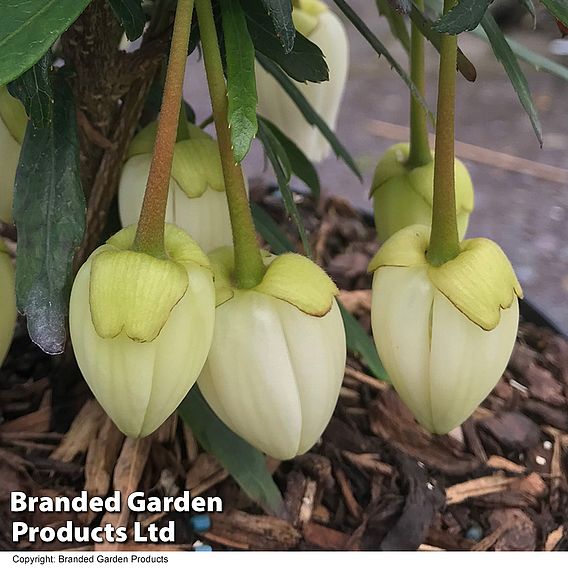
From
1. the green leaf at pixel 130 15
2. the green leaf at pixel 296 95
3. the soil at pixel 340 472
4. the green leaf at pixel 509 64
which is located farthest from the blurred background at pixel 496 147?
the green leaf at pixel 130 15

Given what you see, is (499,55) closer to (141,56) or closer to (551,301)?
(141,56)

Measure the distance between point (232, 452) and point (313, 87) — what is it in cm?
27

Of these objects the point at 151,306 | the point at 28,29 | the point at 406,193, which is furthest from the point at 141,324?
the point at 406,193

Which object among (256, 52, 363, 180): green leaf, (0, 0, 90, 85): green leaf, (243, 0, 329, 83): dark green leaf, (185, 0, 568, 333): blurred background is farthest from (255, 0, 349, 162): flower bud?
(185, 0, 568, 333): blurred background

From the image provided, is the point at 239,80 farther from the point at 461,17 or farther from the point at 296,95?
the point at 296,95

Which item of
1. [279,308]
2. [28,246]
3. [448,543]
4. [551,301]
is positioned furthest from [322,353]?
[551,301]

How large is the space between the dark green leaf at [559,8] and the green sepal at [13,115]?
0.25m

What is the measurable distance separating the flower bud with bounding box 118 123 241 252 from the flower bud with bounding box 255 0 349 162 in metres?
0.16

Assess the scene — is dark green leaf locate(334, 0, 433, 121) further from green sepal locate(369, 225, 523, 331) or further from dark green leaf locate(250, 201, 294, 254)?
dark green leaf locate(250, 201, 294, 254)

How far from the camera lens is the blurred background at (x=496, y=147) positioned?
3.76 feet

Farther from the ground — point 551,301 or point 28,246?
point 28,246

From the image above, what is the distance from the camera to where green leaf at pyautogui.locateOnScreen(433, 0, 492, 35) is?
31 centimetres

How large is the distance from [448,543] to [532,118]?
29 cm

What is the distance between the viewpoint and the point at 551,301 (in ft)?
3.42
